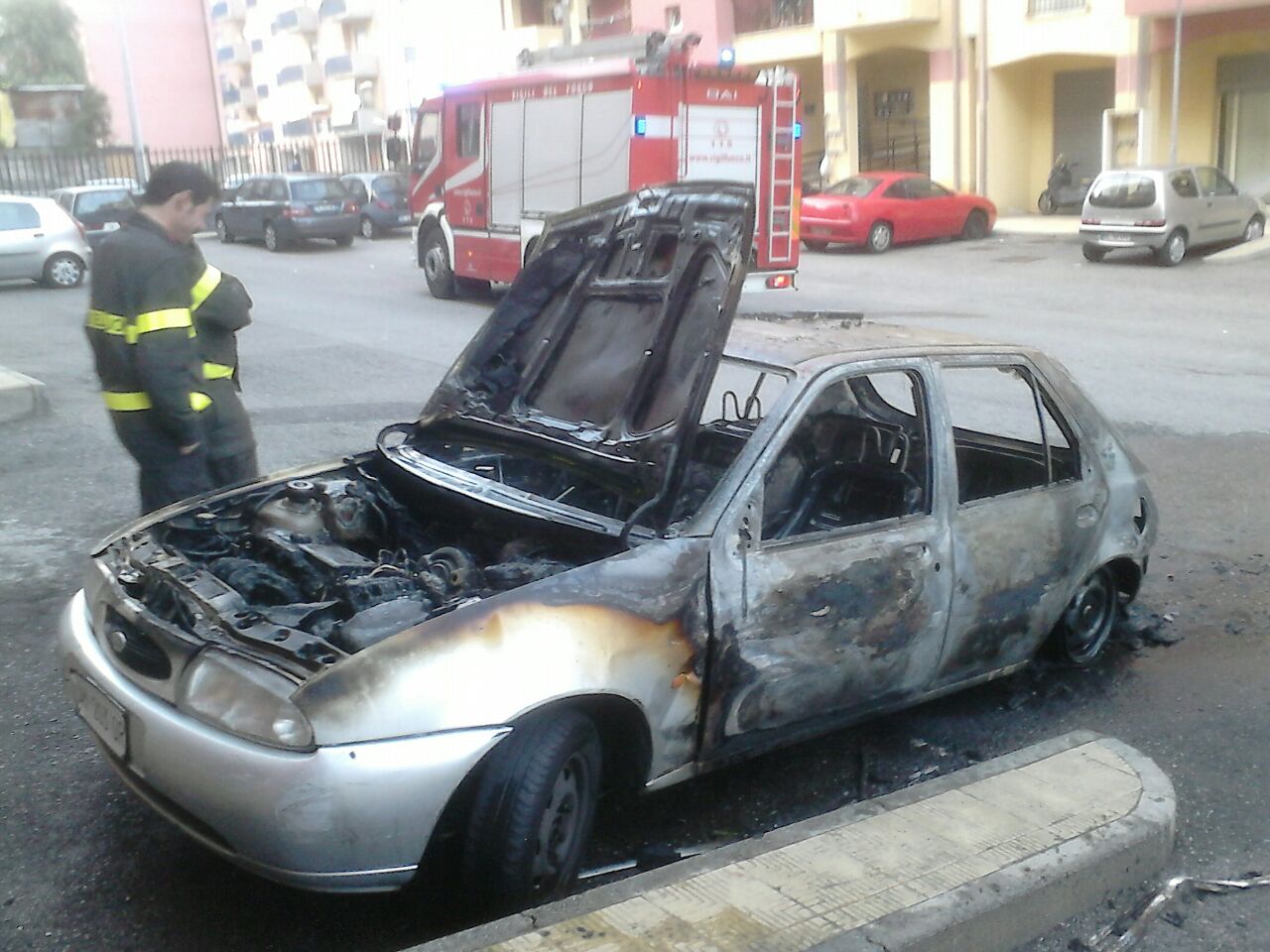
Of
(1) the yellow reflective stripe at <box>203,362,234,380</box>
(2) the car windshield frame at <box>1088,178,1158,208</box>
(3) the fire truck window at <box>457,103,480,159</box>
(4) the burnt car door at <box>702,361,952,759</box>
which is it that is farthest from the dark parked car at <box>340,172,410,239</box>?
(4) the burnt car door at <box>702,361,952,759</box>

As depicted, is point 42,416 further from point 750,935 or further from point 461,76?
point 461,76

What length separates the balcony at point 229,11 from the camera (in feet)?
198

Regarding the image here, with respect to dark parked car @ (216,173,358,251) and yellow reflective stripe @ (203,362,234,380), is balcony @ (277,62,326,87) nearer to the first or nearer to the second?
dark parked car @ (216,173,358,251)

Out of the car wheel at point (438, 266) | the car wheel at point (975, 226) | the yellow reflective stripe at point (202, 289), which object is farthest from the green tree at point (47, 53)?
the yellow reflective stripe at point (202, 289)

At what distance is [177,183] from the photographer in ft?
15.3

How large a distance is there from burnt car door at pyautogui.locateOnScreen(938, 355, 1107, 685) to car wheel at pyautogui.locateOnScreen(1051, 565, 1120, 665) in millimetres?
213

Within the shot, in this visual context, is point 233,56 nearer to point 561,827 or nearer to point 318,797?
point 561,827

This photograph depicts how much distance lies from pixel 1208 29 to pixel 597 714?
25.1 m

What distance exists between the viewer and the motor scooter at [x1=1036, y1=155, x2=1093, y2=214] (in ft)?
89.8

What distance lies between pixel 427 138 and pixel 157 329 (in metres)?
13.2

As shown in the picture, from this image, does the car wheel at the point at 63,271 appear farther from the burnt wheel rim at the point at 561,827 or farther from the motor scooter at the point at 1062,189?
the motor scooter at the point at 1062,189

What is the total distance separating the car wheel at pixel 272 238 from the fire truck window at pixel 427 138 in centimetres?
839

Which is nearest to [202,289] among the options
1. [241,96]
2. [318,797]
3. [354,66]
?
[318,797]

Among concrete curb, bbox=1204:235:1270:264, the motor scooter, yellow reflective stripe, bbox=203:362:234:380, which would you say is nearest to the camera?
yellow reflective stripe, bbox=203:362:234:380
